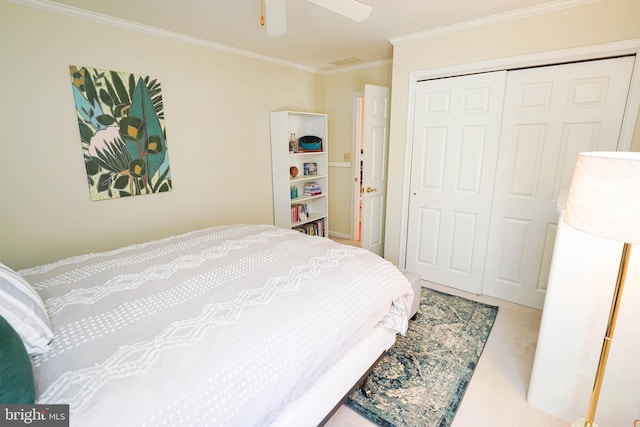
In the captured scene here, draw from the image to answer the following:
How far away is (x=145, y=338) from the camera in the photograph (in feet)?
3.46

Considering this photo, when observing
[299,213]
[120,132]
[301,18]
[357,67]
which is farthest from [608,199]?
[357,67]

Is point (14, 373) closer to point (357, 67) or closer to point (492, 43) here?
point (492, 43)

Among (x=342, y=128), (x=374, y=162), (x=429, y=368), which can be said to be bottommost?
(x=429, y=368)

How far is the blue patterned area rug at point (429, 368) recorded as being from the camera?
1.62m

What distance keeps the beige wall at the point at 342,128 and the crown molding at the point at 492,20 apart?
3.12 feet

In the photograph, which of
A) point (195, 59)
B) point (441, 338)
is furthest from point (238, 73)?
point (441, 338)

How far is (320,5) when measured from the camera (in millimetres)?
1549

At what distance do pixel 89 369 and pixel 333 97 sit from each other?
13.3ft

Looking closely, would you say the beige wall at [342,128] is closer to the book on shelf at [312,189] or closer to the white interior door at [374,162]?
the book on shelf at [312,189]

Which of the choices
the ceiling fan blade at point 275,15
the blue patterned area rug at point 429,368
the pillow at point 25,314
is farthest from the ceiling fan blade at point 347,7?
the blue patterned area rug at point 429,368

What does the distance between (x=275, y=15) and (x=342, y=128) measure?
2712 millimetres

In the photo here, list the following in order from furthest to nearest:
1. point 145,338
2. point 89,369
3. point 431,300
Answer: point 431,300 → point 145,338 → point 89,369

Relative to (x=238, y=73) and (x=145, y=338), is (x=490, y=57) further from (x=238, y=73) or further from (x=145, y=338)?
(x=145, y=338)

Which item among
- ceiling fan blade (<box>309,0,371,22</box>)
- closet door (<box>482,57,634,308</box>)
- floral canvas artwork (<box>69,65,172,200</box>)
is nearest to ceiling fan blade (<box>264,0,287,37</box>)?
ceiling fan blade (<box>309,0,371,22</box>)
